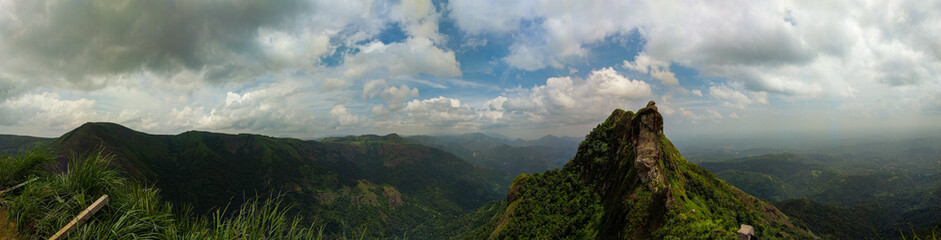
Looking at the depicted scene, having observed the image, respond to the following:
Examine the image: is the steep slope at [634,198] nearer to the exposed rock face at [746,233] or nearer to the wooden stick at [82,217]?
the exposed rock face at [746,233]

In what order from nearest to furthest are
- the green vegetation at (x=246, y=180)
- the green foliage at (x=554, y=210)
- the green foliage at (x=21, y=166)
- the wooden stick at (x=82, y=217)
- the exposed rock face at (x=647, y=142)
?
the wooden stick at (x=82, y=217) → the green foliage at (x=21, y=166) → the exposed rock face at (x=647, y=142) → the green foliage at (x=554, y=210) → the green vegetation at (x=246, y=180)

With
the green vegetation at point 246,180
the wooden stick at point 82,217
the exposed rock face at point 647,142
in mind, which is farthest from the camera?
the green vegetation at point 246,180

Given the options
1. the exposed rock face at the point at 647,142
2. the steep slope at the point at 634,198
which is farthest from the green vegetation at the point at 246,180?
the exposed rock face at the point at 647,142

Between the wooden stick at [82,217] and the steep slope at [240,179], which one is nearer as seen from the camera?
the wooden stick at [82,217]

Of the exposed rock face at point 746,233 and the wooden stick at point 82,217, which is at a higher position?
the wooden stick at point 82,217

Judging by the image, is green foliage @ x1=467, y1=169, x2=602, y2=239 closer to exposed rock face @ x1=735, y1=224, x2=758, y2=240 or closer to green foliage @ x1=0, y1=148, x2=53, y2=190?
exposed rock face @ x1=735, y1=224, x2=758, y2=240

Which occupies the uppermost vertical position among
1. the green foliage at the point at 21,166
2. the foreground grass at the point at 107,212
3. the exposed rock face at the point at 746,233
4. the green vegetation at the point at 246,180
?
the green foliage at the point at 21,166
